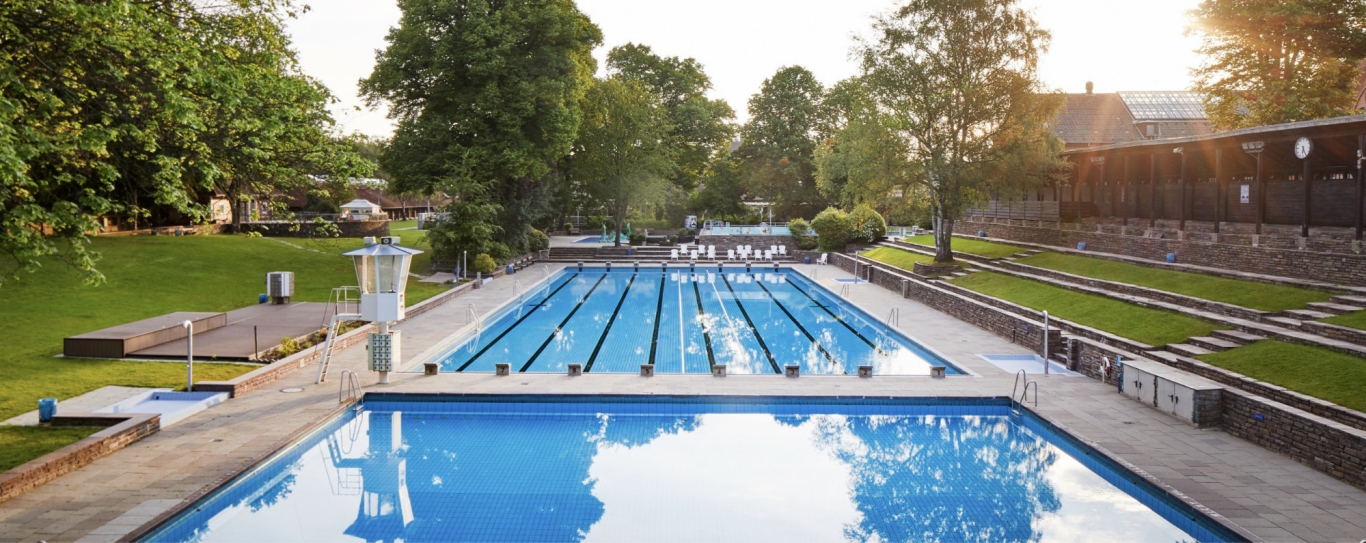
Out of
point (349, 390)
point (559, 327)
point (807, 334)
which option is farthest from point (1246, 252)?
point (349, 390)

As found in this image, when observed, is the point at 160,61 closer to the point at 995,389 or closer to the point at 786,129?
the point at 995,389

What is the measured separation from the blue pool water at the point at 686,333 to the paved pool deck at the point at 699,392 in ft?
4.43

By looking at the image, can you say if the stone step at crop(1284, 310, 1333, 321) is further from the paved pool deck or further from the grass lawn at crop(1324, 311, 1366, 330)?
the paved pool deck

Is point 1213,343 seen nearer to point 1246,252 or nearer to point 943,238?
point 1246,252

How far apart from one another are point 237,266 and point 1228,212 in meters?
27.6

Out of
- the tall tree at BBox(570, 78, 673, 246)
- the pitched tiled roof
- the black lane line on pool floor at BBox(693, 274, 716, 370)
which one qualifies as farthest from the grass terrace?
the tall tree at BBox(570, 78, 673, 246)

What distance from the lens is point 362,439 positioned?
10.5 m

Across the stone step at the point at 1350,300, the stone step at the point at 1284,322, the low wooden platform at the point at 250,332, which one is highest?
the stone step at the point at 1350,300

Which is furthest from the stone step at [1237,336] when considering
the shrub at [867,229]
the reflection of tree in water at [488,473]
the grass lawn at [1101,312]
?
the shrub at [867,229]

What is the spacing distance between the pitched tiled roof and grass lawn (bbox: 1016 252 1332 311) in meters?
18.2

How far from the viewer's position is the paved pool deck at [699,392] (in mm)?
7109

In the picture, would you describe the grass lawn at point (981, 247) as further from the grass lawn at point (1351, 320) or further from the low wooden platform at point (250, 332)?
the low wooden platform at point (250, 332)

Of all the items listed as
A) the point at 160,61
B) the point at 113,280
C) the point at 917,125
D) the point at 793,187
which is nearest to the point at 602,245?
the point at 793,187

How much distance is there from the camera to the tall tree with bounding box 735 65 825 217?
50.2 metres
